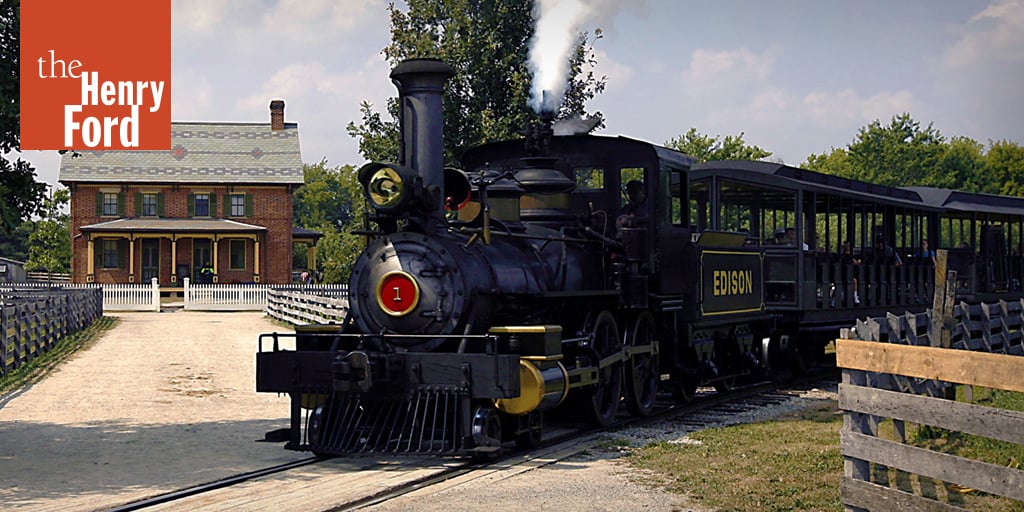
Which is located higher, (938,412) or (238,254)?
(238,254)

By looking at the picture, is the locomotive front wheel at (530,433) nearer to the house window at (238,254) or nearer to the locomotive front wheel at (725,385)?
the locomotive front wheel at (725,385)

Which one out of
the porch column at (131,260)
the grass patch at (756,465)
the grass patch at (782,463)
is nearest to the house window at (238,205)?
the porch column at (131,260)

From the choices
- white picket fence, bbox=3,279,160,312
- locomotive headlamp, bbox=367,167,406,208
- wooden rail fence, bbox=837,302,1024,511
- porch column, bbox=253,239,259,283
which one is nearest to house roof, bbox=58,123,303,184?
porch column, bbox=253,239,259,283

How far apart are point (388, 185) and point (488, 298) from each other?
1.38 metres

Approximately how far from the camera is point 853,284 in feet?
66.5

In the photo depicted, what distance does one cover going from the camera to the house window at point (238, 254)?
50.6 m

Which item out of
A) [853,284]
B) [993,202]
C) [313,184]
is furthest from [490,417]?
[313,184]

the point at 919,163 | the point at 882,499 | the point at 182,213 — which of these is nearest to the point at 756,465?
the point at 882,499

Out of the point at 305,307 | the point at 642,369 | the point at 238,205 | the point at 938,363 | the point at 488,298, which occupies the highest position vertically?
the point at 238,205

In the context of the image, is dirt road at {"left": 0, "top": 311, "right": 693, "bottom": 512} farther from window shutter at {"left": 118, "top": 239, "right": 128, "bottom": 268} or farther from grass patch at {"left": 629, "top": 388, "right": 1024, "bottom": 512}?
window shutter at {"left": 118, "top": 239, "right": 128, "bottom": 268}

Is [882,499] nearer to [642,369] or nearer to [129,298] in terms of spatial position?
[642,369]

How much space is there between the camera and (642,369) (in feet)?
44.0

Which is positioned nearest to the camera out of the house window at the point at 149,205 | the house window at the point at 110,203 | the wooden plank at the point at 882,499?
the wooden plank at the point at 882,499

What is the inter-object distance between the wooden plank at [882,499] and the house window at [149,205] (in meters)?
47.4
